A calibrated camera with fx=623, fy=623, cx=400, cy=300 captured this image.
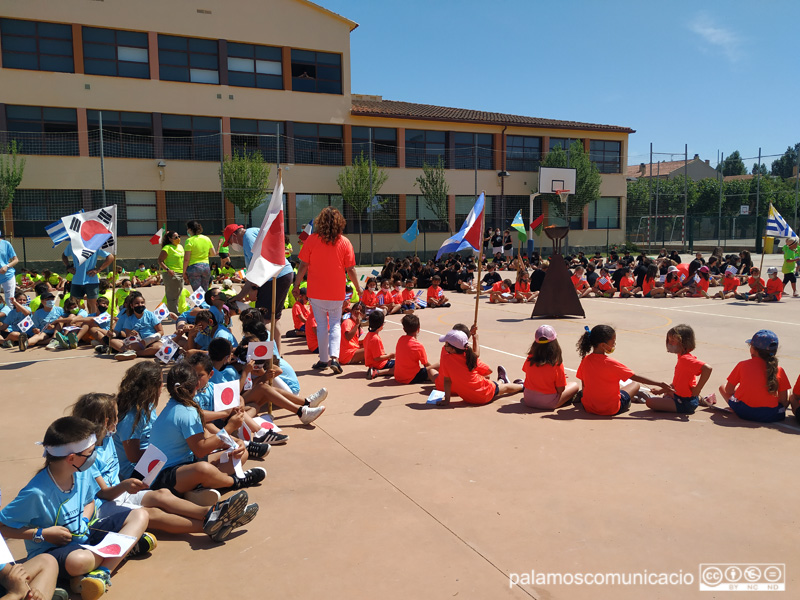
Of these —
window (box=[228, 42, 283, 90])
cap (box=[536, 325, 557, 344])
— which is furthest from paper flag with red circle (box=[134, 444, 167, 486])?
window (box=[228, 42, 283, 90])

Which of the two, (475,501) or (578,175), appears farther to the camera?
(578,175)

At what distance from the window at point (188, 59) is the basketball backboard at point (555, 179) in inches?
756

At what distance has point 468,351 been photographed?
22.4 ft

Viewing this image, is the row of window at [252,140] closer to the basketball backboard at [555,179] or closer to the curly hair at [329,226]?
the basketball backboard at [555,179]

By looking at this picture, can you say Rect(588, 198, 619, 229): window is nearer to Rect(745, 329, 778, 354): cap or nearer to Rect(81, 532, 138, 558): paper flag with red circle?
Rect(745, 329, 778, 354): cap

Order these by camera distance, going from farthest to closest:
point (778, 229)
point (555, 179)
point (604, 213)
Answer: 1. point (604, 213)
2. point (555, 179)
3. point (778, 229)

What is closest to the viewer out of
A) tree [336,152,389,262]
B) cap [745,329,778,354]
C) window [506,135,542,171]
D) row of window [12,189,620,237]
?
cap [745,329,778,354]

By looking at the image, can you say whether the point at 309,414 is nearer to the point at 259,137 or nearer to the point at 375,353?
the point at 375,353

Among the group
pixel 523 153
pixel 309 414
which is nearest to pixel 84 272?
pixel 309 414

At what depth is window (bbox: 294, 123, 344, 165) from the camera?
33312 mm

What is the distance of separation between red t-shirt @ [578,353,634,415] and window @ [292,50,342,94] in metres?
30.0

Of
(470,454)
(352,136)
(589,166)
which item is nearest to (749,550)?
(470,454)

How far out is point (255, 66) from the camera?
32.2m

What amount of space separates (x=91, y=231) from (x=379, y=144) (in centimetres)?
2744
